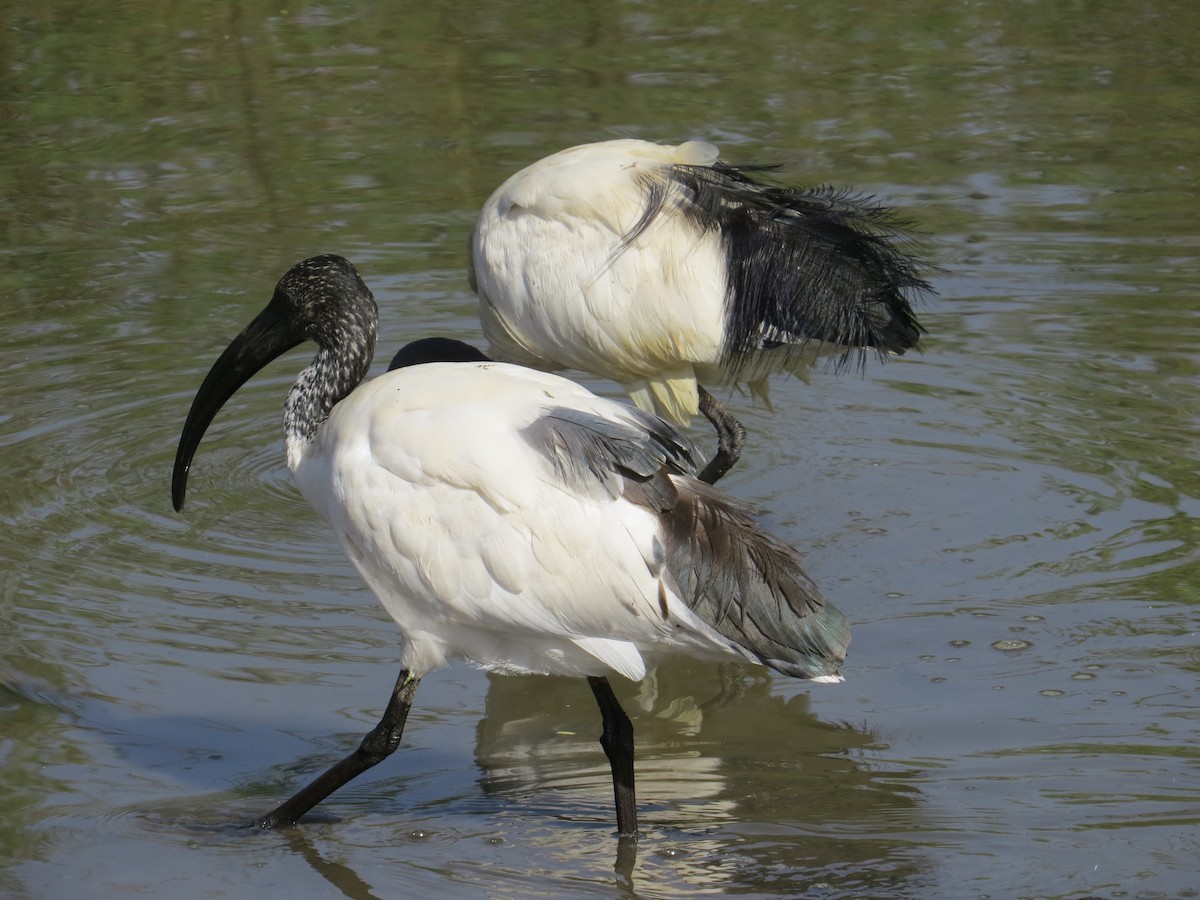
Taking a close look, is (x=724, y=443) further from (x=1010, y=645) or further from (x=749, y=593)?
(x=749, y=593)

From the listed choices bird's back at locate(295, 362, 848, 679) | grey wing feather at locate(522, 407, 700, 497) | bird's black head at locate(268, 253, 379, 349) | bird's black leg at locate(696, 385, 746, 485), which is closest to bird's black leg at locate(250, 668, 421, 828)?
bird's back at locate(295, 362, 848, 679)

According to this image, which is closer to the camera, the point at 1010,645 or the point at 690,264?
the point at 1010,645

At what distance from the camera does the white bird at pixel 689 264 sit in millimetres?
6250

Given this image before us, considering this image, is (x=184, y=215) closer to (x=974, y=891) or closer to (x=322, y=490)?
(x=322, y=490)

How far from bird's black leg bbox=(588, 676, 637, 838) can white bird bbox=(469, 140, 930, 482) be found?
2.10 metres

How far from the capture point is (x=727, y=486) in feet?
22.4

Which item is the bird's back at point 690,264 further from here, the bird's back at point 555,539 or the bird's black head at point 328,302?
the bird's back at point 555,539

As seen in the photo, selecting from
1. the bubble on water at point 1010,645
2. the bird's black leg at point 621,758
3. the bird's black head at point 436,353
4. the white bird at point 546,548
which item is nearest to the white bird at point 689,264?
the bird's black head at point 436,353

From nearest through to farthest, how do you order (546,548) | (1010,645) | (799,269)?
(546,548) → (1010,645) → (799,269)

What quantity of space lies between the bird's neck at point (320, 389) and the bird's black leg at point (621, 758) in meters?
1.02

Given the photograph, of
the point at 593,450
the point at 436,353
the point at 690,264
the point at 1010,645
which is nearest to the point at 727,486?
the point at 690,264

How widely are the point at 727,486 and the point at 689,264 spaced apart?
0.97 m

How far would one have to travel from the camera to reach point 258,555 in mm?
6160

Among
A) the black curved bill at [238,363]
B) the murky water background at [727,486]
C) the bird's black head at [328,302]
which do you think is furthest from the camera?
the black curved bill at [238,363]
